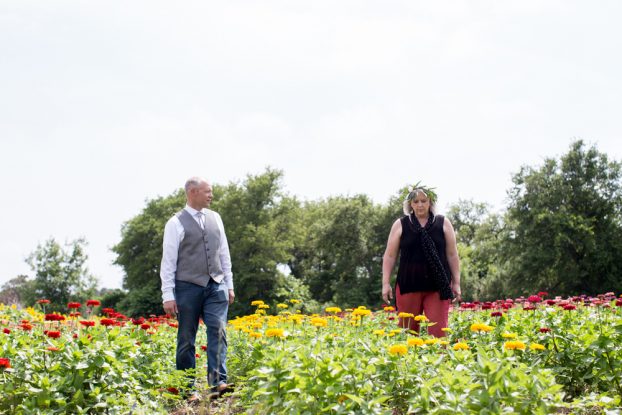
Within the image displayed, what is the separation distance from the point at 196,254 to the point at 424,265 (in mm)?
2253

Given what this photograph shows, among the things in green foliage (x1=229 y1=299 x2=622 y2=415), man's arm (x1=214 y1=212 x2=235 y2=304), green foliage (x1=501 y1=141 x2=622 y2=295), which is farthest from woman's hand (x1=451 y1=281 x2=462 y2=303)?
green foliage (x1=501 y1=141 x2=622 y2=295)

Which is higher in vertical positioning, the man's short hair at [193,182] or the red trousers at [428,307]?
the man's short hair at [193,182]

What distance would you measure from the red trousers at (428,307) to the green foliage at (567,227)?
2779cm

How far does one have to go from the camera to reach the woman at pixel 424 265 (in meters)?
5.95

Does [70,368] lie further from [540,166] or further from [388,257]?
[540,166]

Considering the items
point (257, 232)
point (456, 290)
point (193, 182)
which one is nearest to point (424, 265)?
point (456, 290)

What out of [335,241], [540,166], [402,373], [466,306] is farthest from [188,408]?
[335,241]

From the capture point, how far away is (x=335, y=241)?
45156 millimetres

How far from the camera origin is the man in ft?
17.9

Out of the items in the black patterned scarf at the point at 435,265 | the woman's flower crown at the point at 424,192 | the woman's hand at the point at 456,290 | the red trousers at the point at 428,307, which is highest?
the woman's flower crown at the point at 424,192

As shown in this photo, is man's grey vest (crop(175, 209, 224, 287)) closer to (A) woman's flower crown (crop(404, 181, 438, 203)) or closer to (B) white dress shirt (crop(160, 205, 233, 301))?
(B) white dress shirt (crop(160, 205, 233, 301))

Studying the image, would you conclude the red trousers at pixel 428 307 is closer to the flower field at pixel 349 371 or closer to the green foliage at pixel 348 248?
the flower field at pixel 349 371

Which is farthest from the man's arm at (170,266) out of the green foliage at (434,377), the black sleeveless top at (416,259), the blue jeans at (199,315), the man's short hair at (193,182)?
the black sleeveless top at (416,259)

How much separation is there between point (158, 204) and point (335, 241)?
14043 millimetres
